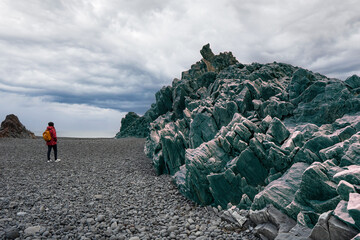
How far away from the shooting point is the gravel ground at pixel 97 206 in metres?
13.1

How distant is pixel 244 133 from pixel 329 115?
7.04 meters

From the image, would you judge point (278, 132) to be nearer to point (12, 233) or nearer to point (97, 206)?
point (97, 206)

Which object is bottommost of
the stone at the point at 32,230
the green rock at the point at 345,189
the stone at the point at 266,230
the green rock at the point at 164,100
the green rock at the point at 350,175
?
the stone at the point at 32,230

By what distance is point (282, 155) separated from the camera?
1352 cm

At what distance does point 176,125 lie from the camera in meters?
29.7

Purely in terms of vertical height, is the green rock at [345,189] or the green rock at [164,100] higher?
the green rock at [164,100]

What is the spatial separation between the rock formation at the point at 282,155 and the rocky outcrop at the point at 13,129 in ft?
191

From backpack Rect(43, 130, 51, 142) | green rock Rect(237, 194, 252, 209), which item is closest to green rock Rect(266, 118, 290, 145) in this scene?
green rock Rect(237, 194, 252, 209)

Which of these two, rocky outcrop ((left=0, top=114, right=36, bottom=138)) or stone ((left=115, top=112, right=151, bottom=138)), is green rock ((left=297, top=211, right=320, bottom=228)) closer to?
stone ((left=115, top=112, right=151, bottom=138))

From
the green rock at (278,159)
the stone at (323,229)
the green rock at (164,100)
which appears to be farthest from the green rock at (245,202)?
the green rock at (164,100)

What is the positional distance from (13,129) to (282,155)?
77.9m

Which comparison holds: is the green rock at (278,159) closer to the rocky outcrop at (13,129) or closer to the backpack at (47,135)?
the backpack at (47,135)

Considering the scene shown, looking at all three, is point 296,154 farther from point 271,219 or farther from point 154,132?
point 154,132

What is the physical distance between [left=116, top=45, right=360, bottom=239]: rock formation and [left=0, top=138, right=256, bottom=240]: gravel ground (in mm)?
2107
